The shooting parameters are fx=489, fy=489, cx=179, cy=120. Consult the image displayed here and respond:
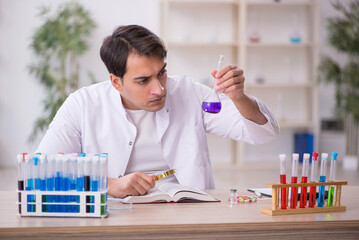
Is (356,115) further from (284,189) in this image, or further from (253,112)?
(284,189)

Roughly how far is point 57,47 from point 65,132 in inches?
155

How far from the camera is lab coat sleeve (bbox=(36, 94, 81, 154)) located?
6.82 feet

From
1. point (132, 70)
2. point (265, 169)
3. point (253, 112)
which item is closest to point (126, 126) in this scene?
point (132, 70)

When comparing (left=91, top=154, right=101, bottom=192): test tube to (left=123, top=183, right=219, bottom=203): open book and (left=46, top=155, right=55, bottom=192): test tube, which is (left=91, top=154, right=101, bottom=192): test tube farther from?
(left=123, top=183, right=219, bottom=203): open book

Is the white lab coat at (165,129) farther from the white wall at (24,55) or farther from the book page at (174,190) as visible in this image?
the white wall at (24,55)

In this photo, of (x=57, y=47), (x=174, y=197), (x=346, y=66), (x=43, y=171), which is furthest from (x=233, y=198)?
(x=346, y=66)

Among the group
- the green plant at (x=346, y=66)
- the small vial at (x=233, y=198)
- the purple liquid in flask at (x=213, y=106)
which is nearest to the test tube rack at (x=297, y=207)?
the small vial at (x=233, y=198)

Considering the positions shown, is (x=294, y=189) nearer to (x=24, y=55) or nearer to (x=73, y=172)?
(x=73, y=172)

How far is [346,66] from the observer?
6223mm

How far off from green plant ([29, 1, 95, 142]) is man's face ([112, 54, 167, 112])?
149 inches

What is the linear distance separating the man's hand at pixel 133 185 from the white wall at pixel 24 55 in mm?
4677

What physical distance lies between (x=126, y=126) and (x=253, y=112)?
23.2 inches

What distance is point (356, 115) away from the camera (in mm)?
6109

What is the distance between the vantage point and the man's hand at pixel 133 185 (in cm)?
177
